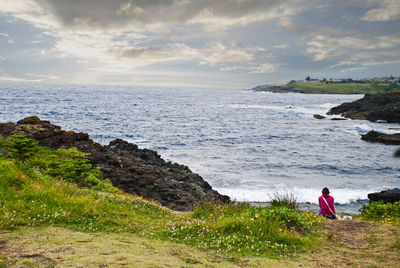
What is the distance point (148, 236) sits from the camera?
6.98m

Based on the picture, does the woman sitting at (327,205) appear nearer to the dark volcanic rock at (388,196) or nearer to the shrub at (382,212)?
the shrub at (382,212)

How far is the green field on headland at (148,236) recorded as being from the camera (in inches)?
197

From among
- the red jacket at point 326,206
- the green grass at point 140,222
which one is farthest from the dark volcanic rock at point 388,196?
the green grass at point 140,222

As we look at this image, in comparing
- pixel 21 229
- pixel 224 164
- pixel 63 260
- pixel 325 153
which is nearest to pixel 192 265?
pixel 63 260

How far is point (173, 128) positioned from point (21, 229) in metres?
51.6

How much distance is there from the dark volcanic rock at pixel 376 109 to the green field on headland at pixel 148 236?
7376cm

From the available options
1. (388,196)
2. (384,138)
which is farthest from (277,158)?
(384,138)

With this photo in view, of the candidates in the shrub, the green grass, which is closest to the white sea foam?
the shrub

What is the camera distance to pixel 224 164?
106 ft

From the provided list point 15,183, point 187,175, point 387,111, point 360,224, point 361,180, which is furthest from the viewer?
point 387,111

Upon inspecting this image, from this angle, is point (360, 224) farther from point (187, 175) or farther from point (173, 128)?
point (173, 128)

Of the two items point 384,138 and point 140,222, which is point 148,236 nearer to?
point 140,222

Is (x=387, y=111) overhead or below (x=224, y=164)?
overhead

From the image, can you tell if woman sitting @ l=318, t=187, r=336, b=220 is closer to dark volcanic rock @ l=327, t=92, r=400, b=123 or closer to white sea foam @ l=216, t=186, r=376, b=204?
white sea foam @ l=216, t=186, r=376, b=204
